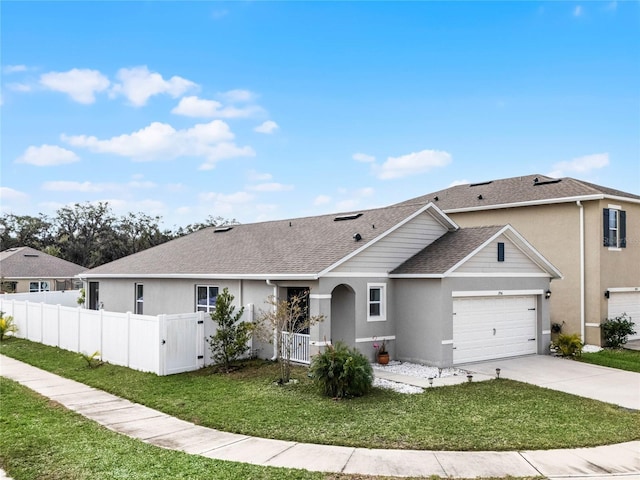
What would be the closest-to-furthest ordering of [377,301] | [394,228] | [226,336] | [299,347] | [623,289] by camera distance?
[226,336] → [299,347] → [377,301] → [394,228] → [623,289]

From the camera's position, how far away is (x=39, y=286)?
41.6 meters

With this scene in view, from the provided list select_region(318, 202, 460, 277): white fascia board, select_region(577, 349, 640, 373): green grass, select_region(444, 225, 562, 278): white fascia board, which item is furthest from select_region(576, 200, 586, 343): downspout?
select_region(318, 202, 460, 277): white fascia board

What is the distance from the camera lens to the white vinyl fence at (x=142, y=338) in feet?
44.4

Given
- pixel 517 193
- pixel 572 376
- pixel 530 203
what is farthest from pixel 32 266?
pixel 572 376

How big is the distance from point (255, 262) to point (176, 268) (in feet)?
13.9

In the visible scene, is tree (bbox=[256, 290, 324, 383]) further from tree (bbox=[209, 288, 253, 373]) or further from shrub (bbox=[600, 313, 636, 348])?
shrub (bbox=[600, 313, 636, 348])

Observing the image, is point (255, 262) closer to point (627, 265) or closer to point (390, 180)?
point (627, 265)

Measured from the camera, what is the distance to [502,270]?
52.2 ft

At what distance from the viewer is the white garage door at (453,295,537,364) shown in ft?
48.9

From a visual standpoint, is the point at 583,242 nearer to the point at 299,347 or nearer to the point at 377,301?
the point at 377,301

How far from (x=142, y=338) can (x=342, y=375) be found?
6.29 meters

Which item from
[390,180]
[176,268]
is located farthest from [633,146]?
[176,268]

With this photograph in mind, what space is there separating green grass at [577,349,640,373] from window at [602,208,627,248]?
4071mm

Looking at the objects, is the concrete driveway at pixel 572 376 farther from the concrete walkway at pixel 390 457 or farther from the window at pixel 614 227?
the window at pixel 614 227
